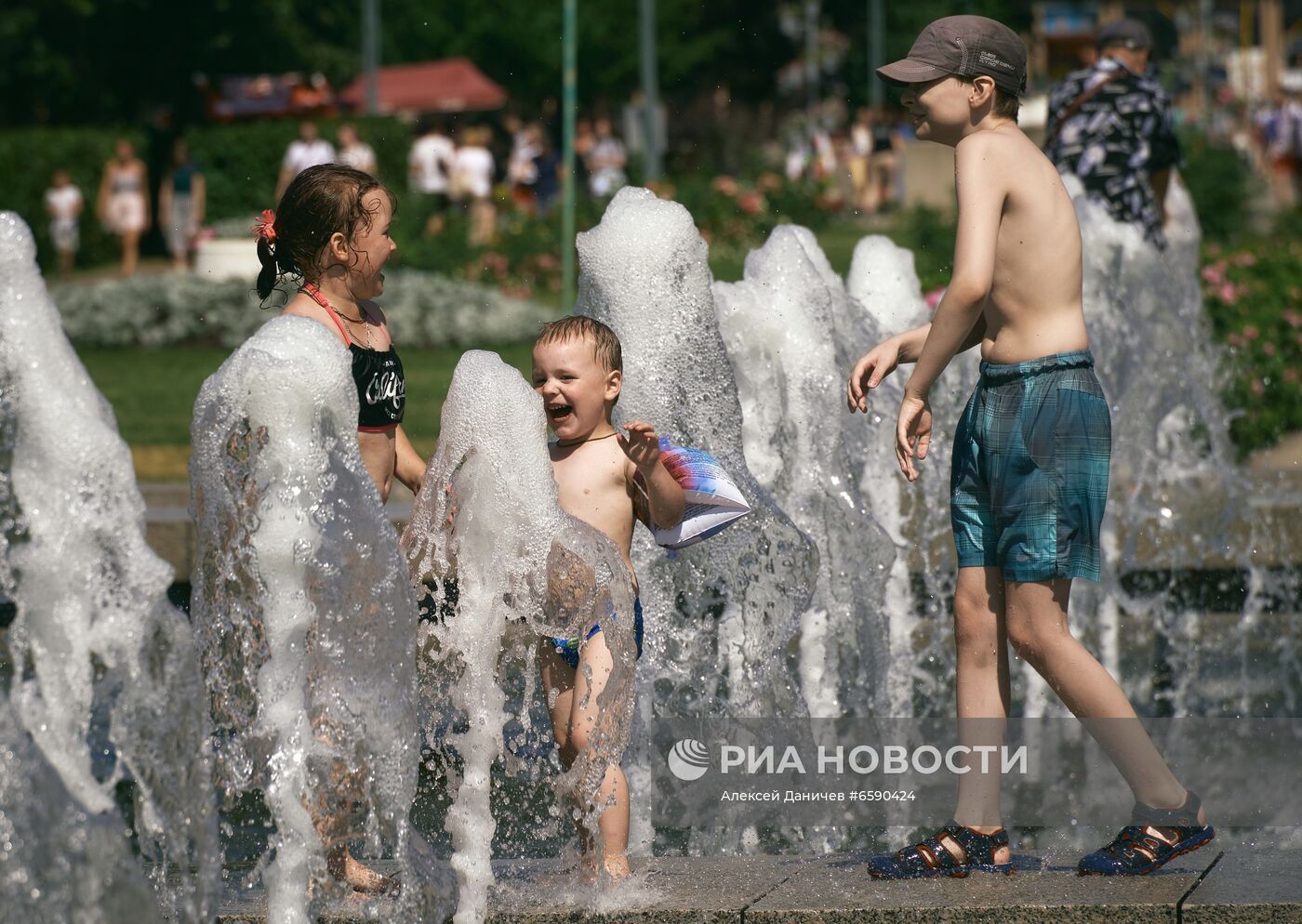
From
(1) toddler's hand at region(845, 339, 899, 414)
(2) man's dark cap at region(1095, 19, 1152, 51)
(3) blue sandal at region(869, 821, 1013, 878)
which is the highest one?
(2) man's dark cap at region(1095, 19, 1152, 51)

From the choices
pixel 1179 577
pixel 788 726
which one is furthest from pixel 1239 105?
pixel 788 726

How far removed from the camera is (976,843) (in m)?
3.62

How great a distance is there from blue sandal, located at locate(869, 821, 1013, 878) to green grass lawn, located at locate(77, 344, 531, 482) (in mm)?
3564

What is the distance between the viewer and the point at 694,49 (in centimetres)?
4850

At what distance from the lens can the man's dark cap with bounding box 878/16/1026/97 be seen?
373 cm

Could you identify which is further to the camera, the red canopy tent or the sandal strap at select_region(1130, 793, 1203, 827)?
the red canopy tent

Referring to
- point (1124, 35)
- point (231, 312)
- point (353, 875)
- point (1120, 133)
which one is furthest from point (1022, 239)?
point (231, 312)

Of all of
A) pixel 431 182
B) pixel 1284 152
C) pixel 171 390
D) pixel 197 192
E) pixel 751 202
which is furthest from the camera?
pixel 1284 152

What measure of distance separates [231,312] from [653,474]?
40.5 feet

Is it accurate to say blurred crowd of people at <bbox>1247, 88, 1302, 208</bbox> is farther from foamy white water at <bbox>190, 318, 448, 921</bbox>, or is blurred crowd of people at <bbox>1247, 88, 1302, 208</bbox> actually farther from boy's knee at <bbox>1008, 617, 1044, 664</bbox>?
foamy white water at <bbox>190, 318, 448, 921</bbox>

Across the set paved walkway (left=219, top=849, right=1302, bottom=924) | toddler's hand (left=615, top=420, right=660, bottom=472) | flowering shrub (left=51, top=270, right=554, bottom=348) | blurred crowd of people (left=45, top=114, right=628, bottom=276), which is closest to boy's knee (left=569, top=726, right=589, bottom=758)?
paved walkway (left=219, top=849, right=1302, bottom=924)

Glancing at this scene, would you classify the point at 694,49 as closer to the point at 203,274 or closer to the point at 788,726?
the point at 203,274

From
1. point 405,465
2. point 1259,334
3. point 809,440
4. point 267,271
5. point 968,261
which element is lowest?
point 1259,334

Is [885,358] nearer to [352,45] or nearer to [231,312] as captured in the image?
[231,312]
